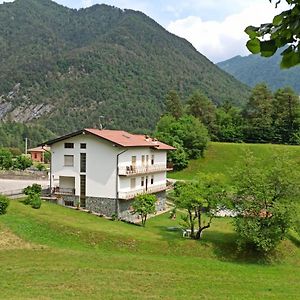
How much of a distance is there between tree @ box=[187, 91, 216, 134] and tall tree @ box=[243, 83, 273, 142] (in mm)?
6057

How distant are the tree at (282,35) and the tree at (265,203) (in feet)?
88.5

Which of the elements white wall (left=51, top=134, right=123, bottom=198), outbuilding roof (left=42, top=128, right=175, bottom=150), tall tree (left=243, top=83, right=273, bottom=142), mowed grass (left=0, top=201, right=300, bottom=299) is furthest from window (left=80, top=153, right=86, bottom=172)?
tall tree (left=243, top=83, right=273, bottom=142)

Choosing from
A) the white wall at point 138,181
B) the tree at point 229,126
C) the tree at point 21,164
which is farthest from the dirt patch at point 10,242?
the tree at point 229,126

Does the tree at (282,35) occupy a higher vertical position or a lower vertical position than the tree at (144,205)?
higher

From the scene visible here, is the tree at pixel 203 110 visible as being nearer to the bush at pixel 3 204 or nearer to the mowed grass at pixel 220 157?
the mowed grass at pixel 220 157

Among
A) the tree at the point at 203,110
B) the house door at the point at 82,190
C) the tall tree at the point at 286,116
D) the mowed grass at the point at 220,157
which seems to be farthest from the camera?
the tree at the point at 203,110

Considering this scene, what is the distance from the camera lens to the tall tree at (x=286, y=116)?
76.0 metres

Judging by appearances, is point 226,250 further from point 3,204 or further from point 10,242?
point 3,204

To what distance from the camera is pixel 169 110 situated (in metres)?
88.1

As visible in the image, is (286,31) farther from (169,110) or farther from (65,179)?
(169,110)

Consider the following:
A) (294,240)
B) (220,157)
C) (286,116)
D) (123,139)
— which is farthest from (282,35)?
(286,116)

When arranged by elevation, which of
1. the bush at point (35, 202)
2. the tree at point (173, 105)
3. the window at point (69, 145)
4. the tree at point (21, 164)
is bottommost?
the bush at point (35, 202)

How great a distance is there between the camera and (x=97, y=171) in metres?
37.8

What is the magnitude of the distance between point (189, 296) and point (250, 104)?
204ft
